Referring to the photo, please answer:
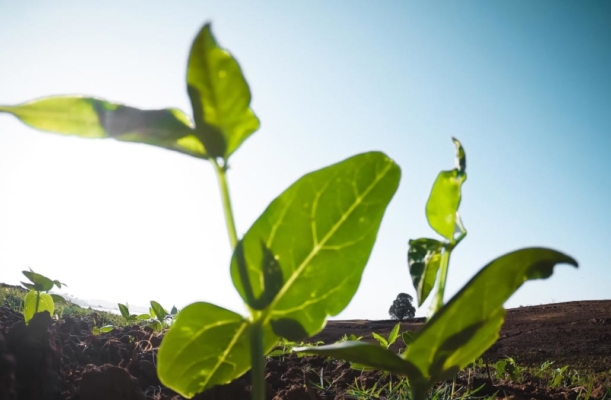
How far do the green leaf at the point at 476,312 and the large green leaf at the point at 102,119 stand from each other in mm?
428

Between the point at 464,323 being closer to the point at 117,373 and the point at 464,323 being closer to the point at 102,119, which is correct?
the point at 102,119

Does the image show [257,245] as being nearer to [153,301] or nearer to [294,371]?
[294,371]

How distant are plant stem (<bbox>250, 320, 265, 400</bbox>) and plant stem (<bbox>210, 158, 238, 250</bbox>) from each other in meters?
0.13

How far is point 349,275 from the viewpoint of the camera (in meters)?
0.71

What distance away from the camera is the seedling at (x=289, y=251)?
60 centimetres

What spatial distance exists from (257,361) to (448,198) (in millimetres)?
410

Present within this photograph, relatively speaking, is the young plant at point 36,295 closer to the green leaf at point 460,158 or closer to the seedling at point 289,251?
the seedling at point 289,251

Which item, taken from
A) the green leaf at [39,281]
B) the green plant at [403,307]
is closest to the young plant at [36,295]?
the green leaf at [39,281]

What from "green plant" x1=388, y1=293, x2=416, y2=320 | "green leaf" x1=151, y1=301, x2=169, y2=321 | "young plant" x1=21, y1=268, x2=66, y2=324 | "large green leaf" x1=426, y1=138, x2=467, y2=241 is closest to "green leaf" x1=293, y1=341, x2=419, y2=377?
"large green leaf" x1=426, y1=138, x2=467, y2=241

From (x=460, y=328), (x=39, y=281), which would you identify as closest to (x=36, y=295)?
(x=39, y=281)

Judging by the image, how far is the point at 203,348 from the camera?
0.73 meters

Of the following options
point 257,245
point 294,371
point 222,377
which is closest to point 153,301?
point 294,371

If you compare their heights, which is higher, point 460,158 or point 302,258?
point 460,158

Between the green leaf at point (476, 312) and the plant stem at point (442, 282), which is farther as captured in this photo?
the plant stem at point (442, 282)
